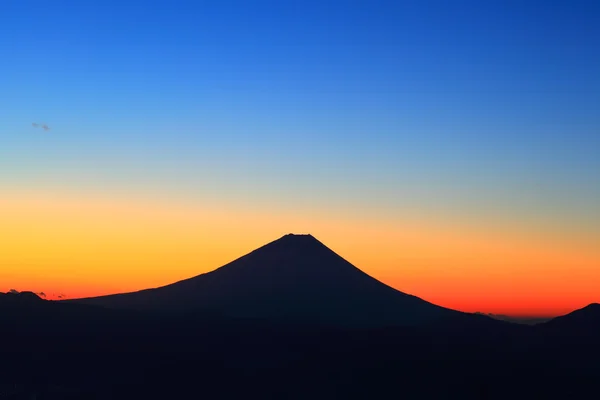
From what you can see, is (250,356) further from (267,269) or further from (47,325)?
(267,269)

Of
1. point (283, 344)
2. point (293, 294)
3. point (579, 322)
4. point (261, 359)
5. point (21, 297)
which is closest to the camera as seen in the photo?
point (261, 359)

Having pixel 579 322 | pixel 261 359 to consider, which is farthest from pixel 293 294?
pixel 579 322

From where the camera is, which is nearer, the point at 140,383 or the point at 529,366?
the point at 140,383

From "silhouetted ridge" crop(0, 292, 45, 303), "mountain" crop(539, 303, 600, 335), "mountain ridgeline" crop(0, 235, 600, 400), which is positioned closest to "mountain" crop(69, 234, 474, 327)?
"mountain ridgeline" crop(0, 235, 600, 400)

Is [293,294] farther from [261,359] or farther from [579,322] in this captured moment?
[579,322]

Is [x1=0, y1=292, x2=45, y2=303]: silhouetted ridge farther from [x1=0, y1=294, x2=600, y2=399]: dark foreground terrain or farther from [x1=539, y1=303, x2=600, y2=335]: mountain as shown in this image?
[x1=539, y1=303, x2=600, y2=335]: mountain

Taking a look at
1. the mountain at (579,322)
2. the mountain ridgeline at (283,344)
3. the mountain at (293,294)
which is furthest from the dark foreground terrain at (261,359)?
the mountain at (293,294)

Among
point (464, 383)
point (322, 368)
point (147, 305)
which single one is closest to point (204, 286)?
point (147, 305)
